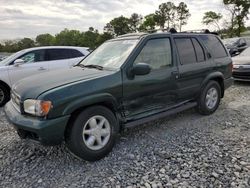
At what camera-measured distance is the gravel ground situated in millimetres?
3033

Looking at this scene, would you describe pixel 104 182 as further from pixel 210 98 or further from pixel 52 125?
pixel 210 98

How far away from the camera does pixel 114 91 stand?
3629 mm

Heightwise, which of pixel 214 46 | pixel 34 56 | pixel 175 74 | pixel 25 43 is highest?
pixel 25 43

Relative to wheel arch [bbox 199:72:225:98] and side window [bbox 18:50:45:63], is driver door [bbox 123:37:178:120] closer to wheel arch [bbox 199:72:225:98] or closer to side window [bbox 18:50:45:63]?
wheel arch [bbox 199:72:225:98]

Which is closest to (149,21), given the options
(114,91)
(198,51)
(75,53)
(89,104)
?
(75,53)

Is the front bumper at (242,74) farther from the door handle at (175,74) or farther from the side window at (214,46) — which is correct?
the door handle at (175,74)

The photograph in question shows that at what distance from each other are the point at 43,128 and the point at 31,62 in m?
4.84

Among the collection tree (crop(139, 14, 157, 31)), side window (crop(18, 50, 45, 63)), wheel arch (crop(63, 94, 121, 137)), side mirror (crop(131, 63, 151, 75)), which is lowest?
wheel arch (crop(63, 94, 121, 137))

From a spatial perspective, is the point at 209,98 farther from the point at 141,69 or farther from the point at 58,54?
the point at 58,54

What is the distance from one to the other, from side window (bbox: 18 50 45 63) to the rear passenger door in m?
4.54


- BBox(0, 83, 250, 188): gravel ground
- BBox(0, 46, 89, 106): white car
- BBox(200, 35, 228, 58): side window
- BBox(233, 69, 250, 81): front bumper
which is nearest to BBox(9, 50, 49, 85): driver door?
BBox(0, 46, 89, 106): white car

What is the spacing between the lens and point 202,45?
16.8 feet

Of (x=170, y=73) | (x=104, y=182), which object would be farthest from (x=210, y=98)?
(x=104, y=182)

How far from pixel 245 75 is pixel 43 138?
7.02 metres
